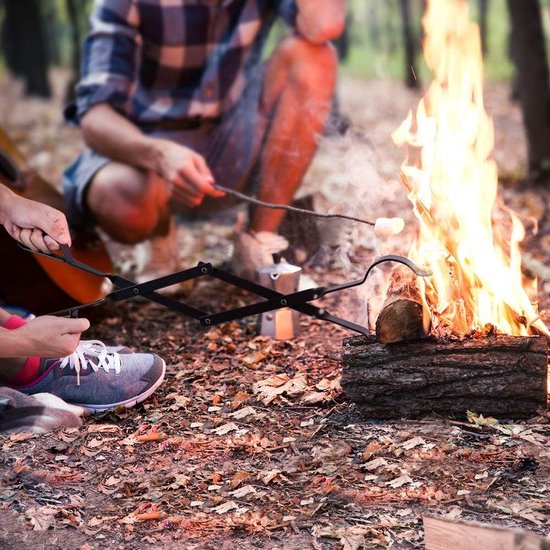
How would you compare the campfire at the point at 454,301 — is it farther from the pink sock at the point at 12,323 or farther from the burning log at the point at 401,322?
the pink sock at the point at 12,323

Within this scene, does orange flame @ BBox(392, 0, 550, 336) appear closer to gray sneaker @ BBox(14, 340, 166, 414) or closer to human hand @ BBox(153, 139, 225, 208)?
human hand @ BBox(153, 139, 225, 208)

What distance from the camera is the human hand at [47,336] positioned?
2812 millimetres

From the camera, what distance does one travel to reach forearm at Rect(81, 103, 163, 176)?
462 centimetres

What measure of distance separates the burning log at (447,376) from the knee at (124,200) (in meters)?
2.09

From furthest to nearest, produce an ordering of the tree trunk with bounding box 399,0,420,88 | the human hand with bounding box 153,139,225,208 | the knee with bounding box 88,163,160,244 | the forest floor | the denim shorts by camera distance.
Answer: the tree trunk with bounding box 399,0,420,88 < the denim shorts < the knee with bounding box 88,163,160,244 < the human hand with bounding box 153,139,225,208 < the forest floor

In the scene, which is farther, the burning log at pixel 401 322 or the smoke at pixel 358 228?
the smoke at pixel 358 228

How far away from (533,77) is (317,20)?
107 inches

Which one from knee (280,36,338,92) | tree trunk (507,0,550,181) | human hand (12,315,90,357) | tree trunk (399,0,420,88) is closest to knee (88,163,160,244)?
knee (280,36,338,92)

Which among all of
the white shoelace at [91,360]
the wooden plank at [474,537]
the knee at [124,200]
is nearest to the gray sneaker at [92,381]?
the white shoelace at [91,360]

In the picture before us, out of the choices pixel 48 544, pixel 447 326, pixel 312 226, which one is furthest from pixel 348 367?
pixel 312 226

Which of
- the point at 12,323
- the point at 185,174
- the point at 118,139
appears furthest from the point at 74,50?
the point at 12,323

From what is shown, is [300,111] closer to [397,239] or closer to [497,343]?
[397,239]

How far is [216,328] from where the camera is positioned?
4.32 meters

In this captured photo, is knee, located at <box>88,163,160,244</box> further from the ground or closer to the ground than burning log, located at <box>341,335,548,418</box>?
further from the ground
